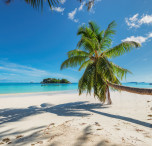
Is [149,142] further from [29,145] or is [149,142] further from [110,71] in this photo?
[110,71]

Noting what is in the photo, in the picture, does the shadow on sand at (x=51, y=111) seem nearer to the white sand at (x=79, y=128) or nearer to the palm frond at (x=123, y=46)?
the white sand at (x=79, y=128)

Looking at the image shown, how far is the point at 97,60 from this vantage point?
5719 mm

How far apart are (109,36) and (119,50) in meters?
1.43

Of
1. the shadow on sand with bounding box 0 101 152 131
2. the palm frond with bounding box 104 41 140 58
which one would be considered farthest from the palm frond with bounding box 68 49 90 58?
the shadow on sand with bounding box 0 101 152 131

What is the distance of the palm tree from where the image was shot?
16.9 ft

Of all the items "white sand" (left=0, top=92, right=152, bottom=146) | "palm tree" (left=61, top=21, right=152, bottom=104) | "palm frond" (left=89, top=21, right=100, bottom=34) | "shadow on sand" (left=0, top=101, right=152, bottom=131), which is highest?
"palm frond" (left=89, top=21, right=100, bottom=34)

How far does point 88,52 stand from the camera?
6.30m

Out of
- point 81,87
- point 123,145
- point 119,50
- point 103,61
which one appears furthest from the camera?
point 81,87

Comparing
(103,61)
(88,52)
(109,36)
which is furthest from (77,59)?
(109,36)

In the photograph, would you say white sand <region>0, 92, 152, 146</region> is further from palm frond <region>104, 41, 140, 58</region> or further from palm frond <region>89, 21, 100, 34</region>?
palm frond <region>89, 21, 100, 34</region>

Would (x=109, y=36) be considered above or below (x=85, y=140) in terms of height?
above

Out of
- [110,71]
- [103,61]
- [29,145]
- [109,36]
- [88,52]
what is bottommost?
[29,145]

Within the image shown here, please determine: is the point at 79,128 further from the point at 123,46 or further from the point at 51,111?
the point at 123,46

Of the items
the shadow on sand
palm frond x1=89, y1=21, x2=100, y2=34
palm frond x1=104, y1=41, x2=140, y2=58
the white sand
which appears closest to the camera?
the white sand
